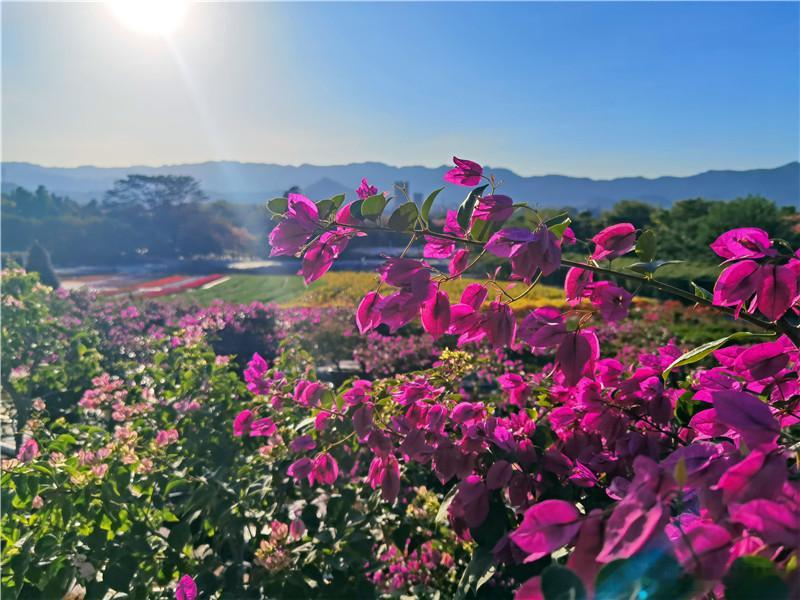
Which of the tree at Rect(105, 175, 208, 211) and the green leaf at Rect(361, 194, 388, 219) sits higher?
the tree at Rect(105, 175, 208, 211)

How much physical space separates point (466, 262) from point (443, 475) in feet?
1.32

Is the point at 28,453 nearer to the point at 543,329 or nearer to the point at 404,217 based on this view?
the point at 404,217

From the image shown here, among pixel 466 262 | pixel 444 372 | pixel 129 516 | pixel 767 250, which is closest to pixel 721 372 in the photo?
pixel 767 250

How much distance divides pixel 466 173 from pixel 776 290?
49cm

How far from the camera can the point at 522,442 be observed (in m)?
1.04

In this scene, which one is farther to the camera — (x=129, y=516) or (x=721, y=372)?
(x=129, y=516)

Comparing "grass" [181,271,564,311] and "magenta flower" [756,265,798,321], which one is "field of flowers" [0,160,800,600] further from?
"grass" [181,271,564,311]

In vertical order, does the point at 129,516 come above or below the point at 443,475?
below

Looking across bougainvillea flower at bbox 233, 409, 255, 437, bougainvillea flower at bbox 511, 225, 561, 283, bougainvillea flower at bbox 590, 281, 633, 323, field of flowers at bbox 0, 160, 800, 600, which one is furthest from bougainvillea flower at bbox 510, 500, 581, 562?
bougainvillea flower at bbox 233, 409, 255, 437

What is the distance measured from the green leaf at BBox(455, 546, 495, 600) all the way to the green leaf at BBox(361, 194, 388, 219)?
0.62m

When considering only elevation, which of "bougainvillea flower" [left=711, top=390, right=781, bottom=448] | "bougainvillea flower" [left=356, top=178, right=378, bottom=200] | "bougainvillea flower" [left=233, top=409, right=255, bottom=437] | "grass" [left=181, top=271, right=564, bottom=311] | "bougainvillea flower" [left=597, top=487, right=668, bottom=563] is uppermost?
"bougainvillea flower" [left=356, top=178, right=378, bottom=200]

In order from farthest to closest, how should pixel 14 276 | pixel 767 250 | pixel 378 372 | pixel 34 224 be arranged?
pixel 34 224, pixel 378 372, pixel 14 276, pixel 767 250

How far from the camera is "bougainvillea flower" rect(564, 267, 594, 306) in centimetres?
98

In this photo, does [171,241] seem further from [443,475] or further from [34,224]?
[443,475]
